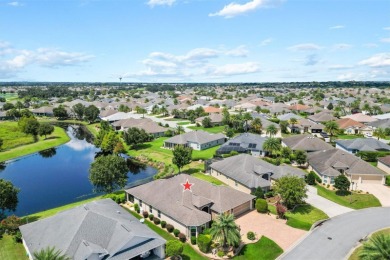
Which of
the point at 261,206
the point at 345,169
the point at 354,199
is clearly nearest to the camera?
the point at 261,206

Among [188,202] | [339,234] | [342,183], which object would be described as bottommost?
[339,234]

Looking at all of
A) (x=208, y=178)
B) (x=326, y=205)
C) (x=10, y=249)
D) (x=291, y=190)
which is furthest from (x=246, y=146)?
(x=10, y=249)

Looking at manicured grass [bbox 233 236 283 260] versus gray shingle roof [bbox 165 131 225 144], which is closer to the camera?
manicured grass [bbox 233 236 283 260]

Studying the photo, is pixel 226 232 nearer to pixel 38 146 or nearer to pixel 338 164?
pixel 338 164

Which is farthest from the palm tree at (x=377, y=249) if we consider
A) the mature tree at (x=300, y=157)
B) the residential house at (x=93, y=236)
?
the mature tree at (x=300, y=157)

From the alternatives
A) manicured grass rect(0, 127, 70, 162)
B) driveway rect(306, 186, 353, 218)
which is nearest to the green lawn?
manicured grass rect(0, 127, 70, 162)

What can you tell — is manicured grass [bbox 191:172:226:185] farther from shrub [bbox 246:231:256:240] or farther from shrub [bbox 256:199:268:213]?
shrub [bbox 246:231:256:240]

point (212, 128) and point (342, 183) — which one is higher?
point (342, 183)
